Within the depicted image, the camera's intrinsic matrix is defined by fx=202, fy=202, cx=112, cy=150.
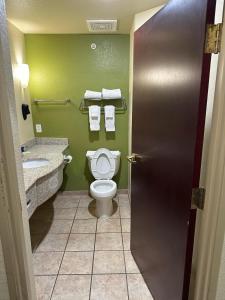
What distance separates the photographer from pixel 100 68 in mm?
2729

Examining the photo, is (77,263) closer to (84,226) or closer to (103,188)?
(84,226)

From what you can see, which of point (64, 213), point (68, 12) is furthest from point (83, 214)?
point (68, 12)

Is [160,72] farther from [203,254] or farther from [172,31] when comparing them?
[203,254]

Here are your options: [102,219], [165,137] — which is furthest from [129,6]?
[102,219]

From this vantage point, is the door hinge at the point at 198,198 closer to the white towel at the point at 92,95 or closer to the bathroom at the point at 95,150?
the bathroom at the point at 95,150

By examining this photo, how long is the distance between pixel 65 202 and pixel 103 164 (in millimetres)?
830

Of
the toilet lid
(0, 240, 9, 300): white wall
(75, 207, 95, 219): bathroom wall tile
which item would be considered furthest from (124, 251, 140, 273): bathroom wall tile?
(0, 240, 9, 300): white wall

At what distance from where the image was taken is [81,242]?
2.12 m

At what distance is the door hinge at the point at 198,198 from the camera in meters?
0.89

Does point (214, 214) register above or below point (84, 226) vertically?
above

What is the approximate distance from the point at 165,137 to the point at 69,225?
1.80m

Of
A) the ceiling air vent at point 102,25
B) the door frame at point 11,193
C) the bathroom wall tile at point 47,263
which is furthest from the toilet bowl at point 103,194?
the ceiling air vent at point 102,25

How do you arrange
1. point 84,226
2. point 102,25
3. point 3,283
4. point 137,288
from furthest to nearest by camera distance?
1. point 84,226
2. point 102,25
3. point 137,288
4. point 3,283

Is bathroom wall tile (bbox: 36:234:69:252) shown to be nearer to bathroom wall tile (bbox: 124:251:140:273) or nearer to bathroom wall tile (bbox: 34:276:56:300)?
bathroom wall tile (bbox: 34:276:56:300)
